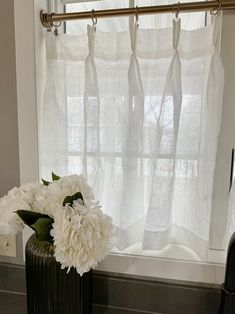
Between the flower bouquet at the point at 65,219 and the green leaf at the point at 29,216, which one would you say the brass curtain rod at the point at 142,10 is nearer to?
the flower bouquet at the point at 65,219

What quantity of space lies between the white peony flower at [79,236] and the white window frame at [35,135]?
388 millimetres

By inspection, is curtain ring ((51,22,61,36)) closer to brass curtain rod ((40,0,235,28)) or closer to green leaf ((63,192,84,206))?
brass curtain rod ((40,0,235,28))

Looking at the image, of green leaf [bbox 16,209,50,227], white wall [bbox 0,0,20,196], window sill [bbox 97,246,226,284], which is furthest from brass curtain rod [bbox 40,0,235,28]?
window sill [bbox 97,246,226,284]

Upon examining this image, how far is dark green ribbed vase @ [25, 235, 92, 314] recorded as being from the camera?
863mm

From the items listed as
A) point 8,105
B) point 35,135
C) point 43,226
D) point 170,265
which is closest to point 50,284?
point 43,226

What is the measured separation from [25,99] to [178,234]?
76 cm

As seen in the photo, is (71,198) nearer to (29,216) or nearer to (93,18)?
(29,216)

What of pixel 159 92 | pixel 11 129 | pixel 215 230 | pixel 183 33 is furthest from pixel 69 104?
pixel 215 230

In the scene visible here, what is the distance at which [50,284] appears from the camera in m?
0.87

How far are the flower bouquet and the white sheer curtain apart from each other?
0.26 meters

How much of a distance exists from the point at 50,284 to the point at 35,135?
1.78 feet

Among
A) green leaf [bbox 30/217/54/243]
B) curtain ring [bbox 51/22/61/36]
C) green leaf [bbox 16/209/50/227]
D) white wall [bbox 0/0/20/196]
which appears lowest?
green leaf [bbox 30/217/54/243]

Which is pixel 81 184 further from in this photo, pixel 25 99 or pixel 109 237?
pixel 25 99

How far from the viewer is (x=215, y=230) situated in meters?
1.05
